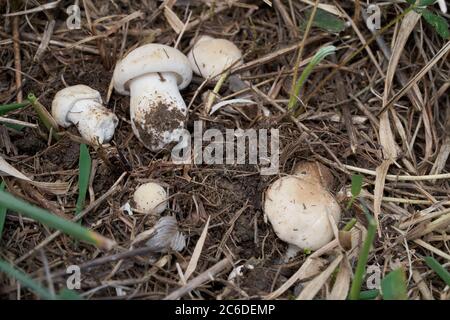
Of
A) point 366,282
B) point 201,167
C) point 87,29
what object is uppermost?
point 87,29

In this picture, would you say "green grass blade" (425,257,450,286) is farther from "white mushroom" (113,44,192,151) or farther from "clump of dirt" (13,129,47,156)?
"clump of dirt" (13,129,47,156)

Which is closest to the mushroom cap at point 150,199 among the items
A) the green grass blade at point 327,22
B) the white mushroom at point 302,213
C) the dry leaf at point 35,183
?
the dry leaf at point 35,183

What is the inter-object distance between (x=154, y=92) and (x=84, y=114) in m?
0.34

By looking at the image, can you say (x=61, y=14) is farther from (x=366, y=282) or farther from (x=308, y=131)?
(x=366, y=282)

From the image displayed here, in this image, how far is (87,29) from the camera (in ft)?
9.05

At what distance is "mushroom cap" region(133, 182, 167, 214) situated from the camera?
219 centimetres

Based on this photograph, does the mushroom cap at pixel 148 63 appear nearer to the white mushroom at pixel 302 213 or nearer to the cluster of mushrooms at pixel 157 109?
the cluster of mushrooms at pixel 157 109

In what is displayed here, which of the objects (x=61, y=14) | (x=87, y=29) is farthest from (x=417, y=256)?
(x=61, y=14)

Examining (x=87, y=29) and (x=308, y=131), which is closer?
(x=308, y=131)

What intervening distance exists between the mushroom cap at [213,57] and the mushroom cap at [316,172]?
0.64 metres

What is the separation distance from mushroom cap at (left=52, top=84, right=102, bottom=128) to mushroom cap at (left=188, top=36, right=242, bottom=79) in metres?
0.53
